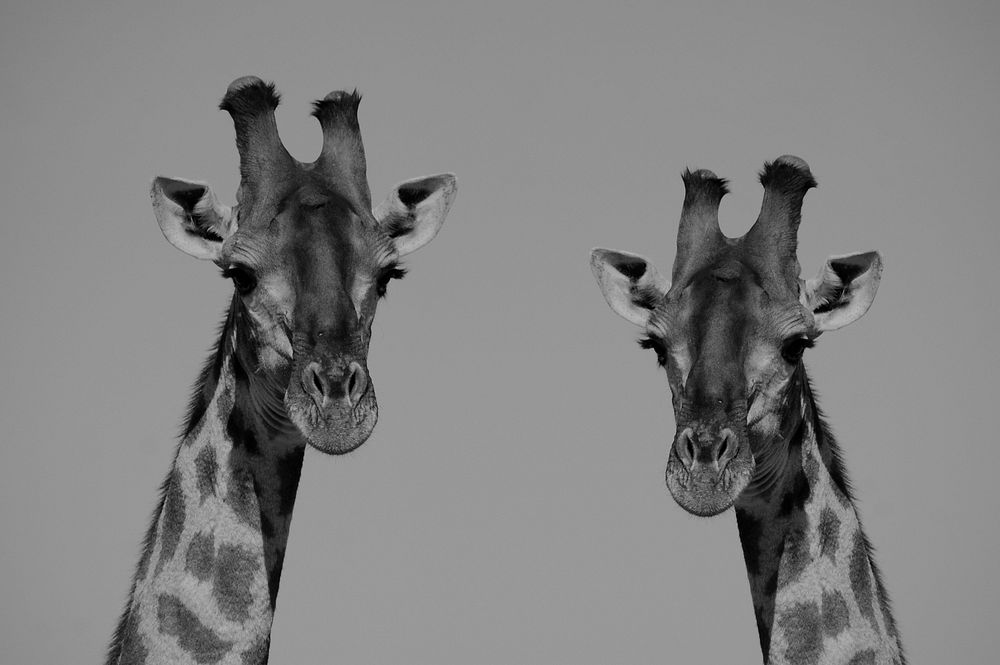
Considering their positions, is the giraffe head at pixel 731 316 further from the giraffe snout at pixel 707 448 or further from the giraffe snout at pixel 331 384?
the giraffe snout at pixel 331 384

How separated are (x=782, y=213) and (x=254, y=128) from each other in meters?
5.47

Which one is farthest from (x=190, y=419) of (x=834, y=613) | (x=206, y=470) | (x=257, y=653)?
(x=834, y=613)

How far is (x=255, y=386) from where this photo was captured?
47.8ft

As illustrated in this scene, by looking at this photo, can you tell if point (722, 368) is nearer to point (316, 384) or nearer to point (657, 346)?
point (657, 346)

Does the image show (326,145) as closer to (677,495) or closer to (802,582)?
(677,495)

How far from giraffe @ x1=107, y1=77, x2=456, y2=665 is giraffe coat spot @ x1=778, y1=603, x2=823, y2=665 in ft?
14.7

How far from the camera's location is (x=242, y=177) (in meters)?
15.4

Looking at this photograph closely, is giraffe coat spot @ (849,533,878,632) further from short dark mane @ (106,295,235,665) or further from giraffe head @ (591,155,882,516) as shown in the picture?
short dark mane @ (106,295,235,665)

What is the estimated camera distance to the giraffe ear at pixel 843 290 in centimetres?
1565

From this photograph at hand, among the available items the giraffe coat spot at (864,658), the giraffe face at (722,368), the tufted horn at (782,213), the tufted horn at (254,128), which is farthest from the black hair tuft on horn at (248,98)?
the giraffe coat spot at (864,658)

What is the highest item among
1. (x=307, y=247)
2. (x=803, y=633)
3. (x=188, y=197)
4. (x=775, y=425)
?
(x=188, y=197)

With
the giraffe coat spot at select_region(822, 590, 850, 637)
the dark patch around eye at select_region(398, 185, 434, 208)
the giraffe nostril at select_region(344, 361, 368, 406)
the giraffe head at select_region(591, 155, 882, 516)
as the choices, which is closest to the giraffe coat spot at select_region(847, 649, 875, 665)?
the giraffe coat spot at select_region(822, 590, 850, 637)

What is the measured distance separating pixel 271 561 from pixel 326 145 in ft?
14.6

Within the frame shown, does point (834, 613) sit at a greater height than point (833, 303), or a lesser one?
lesser
